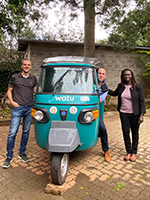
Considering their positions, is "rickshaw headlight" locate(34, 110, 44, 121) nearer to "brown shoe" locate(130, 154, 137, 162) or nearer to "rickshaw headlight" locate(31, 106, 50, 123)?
"rickshaw headlight" locate(31, 106, 50, 123)

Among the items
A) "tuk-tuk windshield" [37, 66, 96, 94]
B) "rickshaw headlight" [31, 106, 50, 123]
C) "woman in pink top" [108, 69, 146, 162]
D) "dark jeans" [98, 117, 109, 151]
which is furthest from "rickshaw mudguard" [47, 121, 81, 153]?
"woman in pink top" [108, 69, 146, 162]

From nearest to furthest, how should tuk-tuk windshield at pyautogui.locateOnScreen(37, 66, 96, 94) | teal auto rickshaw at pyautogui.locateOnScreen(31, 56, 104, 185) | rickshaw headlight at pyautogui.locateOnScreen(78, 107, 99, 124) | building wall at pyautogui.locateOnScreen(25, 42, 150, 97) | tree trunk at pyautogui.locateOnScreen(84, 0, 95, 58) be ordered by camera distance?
1. teal auto rickshaw at pyautogui.locateOnScreen(31, 56, 104, 185)
2. rickshaw headlight at pyautogui.locateOnScreen(78, 107, 99, 124)
3. tuk-tuk windshield at pyautogui.locateOnScreen(37, 66, 96, 94)
4. tree trunk at pyautogui.locateOnScreen(84, 0, 95, 58)
5. building wall at pyautogui.locateOnScreen(25, 42, 150, 97)

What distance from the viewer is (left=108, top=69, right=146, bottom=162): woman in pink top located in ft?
13.1

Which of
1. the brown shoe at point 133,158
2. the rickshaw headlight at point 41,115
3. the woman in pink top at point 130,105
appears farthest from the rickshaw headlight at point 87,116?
the brown shoe at point 133,158

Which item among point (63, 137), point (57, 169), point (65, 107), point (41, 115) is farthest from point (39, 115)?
point (57, 169)

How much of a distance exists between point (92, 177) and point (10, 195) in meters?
1.47

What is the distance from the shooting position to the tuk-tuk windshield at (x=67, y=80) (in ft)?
11.4

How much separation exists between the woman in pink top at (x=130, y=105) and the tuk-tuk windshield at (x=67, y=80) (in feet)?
2.98

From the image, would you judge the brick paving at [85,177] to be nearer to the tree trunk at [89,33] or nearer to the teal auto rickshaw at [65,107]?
the teal auto rickshaw at [65,107]

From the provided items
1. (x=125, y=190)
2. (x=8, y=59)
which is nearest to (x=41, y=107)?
(x=125, y=190)

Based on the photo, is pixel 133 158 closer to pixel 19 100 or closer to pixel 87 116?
pixel 87 116

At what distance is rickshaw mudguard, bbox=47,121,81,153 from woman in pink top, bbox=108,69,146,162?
4.58 feet

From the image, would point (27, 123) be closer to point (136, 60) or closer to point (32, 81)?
point (32, 81)

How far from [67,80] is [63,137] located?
1117 mm
